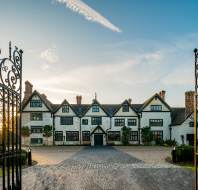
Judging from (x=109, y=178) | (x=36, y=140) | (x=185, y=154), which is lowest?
(x=36, y=140)

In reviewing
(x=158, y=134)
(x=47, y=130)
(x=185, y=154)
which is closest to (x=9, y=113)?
(x=185, y=154)

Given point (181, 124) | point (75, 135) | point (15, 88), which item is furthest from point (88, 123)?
point (15, 88)

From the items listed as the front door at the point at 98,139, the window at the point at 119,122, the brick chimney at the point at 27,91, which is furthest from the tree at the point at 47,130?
the window at the point at 119,122

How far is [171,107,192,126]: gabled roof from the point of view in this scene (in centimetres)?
4391

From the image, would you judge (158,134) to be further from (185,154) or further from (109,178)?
(109,178)

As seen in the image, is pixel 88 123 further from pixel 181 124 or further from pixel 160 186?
pixel 160 186

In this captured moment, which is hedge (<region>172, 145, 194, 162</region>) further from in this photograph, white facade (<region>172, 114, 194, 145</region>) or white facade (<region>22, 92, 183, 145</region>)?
white facade (<region>22, 92, 183, 145</region>)

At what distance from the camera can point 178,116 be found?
155ft

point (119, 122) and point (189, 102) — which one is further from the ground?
point (189, 102)

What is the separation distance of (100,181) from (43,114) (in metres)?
33.2

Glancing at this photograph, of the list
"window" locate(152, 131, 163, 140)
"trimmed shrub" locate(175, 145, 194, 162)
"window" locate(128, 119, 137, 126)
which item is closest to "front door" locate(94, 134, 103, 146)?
"window" locate(128, 119, 137, 126)

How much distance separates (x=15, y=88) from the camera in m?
6.72

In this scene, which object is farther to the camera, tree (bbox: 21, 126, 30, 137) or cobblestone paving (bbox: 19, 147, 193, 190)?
tree (bbox: 21, 126, 30, 137)

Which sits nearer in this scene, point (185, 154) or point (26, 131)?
point (185, 154)
